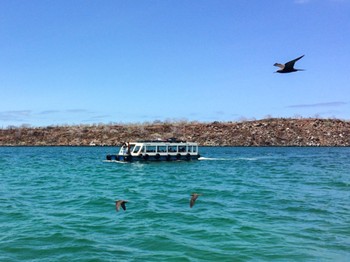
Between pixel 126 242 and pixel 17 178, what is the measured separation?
24.1m

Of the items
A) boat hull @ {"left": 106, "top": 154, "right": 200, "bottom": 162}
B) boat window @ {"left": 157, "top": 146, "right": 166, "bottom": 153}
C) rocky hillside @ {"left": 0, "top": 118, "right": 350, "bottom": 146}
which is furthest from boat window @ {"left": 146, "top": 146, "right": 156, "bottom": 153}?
rocky hillside @ {"left": 0, "top": 118, "right": 350, "bottom": 146}

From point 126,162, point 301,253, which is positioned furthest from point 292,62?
point 126,162

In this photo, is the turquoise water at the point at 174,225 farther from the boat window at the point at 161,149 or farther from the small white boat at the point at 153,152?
the boat window at the point at 161,149

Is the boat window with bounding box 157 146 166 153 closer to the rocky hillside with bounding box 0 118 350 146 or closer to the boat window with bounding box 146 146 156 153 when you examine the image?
the boat window with bounding box 146 146 156 153

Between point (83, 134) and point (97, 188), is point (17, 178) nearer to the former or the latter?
point (97, 188)

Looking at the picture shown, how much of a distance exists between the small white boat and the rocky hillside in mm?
62215

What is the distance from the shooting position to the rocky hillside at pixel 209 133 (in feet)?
417

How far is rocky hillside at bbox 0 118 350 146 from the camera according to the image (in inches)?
5007

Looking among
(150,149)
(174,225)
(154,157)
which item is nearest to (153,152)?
(154,157)

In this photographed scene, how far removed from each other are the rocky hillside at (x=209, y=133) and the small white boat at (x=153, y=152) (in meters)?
62.2

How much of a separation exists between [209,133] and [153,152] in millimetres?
73921

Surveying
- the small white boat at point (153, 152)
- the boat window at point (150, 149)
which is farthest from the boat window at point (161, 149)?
the boat window at point (150, 149)

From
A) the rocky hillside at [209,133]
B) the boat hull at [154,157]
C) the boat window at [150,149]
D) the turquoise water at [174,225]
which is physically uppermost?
the rocky hillside at [209,133]

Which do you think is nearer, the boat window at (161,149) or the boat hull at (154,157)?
the boat hull at (154,157)
